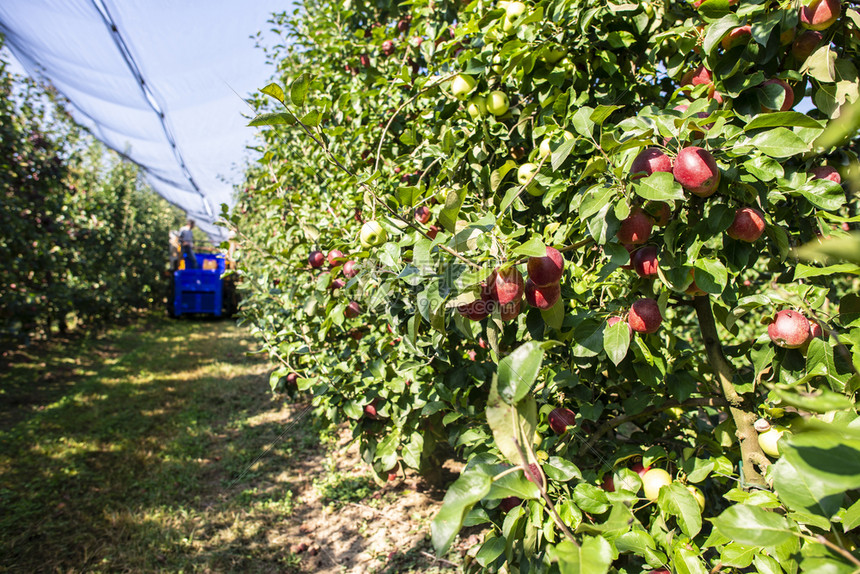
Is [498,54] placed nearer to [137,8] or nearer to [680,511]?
[680,511]

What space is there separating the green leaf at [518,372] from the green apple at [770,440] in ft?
2.71

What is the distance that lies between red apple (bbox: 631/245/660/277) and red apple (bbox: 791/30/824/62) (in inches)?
25.1

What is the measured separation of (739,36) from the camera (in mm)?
1120

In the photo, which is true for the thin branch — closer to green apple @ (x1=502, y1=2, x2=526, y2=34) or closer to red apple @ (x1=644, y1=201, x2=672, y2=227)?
red apple @ (x1=644, y1=201, x2=672, y2=227)

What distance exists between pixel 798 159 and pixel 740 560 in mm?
977

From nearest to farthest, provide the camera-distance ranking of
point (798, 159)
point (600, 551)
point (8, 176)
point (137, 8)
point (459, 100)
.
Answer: point (600, 551) → point (798, 159) → point (459, 100) → point (137, 8) → point (8, 176)

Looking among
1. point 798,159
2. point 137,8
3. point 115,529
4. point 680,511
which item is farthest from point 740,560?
point 137,8

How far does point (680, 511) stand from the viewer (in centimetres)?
99

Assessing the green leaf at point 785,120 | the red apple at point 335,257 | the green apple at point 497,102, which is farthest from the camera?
the red apple at point 335,257

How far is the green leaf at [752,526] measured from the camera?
1.90ft

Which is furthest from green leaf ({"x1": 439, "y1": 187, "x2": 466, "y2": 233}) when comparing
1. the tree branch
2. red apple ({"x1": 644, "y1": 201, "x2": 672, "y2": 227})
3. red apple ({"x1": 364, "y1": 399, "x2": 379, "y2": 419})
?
red apple ({"x1": 364, "y1": 399, "x2": 379, "y2": 419})

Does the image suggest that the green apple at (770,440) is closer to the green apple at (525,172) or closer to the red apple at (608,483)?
the red apple at (608,483)

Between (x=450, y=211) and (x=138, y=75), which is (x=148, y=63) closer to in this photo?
(x=138, y=75)

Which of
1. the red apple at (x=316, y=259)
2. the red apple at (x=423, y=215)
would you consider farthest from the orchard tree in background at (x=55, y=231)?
the red apple at (x=423, y=215)
